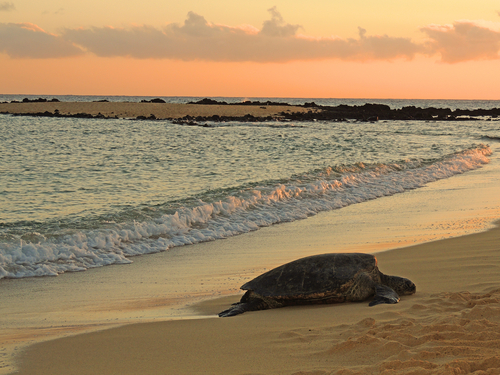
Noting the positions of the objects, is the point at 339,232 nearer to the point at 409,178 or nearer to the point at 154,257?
the point at 154,257

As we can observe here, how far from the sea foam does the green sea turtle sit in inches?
129

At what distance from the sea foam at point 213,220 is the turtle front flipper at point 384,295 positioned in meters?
4.32

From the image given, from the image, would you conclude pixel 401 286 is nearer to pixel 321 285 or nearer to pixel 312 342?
pixel 321 285

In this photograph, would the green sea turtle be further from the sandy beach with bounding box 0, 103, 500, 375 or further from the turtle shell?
the sandy beach with bounding box 0, 103, 500, 375

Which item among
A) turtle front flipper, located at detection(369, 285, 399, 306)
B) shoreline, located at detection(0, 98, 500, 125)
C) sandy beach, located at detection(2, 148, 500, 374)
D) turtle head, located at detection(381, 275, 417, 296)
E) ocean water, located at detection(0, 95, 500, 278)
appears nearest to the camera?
sandy beach, located at detection(2, 148, 500, 374)

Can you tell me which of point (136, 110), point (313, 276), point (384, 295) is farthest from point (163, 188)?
point (136, 110)

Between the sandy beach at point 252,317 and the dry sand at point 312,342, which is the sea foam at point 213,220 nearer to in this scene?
the sandy beach at point 252,317

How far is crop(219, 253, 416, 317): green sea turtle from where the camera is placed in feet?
18.2

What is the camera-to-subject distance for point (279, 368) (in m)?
3.67

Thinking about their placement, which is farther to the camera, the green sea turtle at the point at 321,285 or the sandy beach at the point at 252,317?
the green sea turtle at the point at 321,285

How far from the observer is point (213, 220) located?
10883 millimetres

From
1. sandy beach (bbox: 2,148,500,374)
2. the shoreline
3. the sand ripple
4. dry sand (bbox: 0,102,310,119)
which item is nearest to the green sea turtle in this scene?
sandy beach (bbox: 2,148,500,374)

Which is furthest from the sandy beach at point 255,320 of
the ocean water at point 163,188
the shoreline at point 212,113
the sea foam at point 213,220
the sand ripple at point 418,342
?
the shoreline at point 212,113

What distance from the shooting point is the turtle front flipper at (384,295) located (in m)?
5.31
